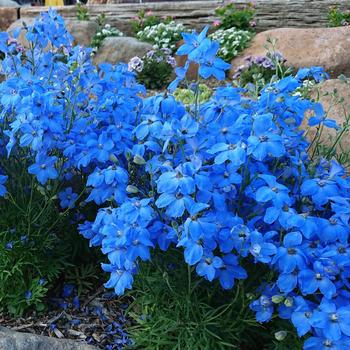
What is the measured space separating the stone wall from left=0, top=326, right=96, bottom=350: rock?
6430mm

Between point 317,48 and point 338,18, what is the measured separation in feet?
4.35

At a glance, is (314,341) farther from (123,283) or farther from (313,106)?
(313,106)

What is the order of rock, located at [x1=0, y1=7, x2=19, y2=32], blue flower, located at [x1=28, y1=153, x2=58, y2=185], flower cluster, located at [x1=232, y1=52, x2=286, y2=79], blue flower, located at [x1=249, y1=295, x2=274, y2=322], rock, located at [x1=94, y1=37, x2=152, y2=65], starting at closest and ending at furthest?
1. blue flower, located at [x1=249, y1=295, x2=274, y2=322]
2. blue flower, located at [x1=28, y1=153, x2=58, y2=185]
3. flower cluster, located at [x1=232, y1=52, x2=286, y2=79]
4. rock, located at [x1=94, y1=37, x2=152, y2=65]
5. rock, located at [x1=0, y1=7, x2=19, y2=32]

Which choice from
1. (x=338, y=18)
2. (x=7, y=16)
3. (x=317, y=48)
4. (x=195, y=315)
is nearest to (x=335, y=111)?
(x=195, y=315)

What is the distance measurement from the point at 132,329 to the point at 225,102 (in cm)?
92

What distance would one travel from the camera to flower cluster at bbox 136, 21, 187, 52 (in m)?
7.11

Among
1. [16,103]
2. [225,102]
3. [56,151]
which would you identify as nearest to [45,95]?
[16,103]

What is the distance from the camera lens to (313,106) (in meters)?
2.06

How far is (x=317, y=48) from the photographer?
6219 millimetres

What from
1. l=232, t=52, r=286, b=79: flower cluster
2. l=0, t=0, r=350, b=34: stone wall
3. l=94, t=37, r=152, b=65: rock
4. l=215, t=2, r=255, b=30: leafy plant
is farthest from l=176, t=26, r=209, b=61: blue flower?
l=0, t=0, r=350, b=34: stone wall

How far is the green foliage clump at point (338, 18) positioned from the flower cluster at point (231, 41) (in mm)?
1121

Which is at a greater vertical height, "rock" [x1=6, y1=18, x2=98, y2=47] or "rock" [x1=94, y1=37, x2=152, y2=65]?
"rock" [x1=6, y1=18, x2=98, y2=47]

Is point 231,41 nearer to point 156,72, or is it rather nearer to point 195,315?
point 156,72

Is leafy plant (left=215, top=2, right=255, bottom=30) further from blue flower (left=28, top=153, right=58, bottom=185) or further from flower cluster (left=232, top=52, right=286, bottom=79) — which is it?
blue flower (left=28, top=153, right=58, bottom=185)
